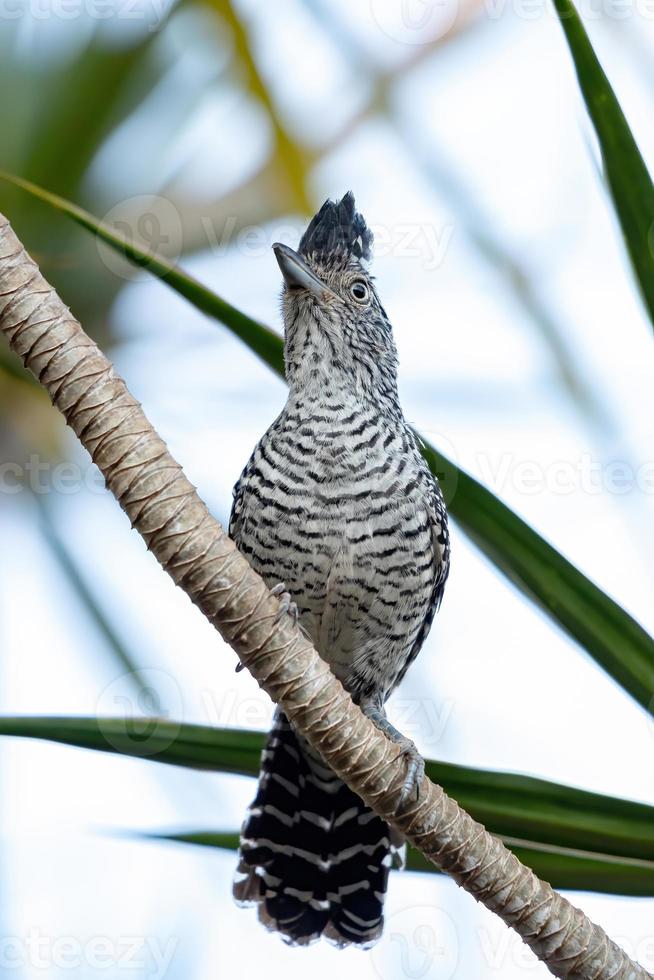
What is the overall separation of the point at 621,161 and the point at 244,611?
1362 mm

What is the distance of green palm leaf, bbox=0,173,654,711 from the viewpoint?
2.67m

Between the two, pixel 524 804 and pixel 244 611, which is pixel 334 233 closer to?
pixel 244 611

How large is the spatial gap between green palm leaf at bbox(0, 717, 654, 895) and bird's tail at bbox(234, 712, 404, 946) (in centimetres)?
77

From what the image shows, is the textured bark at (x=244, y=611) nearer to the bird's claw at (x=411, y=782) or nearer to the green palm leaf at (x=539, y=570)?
the bird's claw at (x=411, y=782)

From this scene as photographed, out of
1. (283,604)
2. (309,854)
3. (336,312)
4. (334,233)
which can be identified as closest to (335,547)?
(283,604)

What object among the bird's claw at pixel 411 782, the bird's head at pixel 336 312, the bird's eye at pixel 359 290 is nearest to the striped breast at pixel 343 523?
the bird's head at pixel 336 312

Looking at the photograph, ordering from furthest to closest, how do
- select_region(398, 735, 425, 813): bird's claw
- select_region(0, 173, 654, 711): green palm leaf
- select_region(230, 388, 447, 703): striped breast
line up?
select_region(230, 388, 447, 703): striped breast
select_region(0, 173, 654, 711): green palm leaf
select_region(398, 735, 425, 813): bird's claw

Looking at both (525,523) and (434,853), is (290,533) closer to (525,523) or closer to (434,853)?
(525,523)

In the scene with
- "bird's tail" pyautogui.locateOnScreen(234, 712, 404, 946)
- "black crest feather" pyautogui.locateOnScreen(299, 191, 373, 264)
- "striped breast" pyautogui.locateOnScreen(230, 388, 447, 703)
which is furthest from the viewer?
"black crest feather" pyautogui.locateOnScreen(299, 191, 373, 264)

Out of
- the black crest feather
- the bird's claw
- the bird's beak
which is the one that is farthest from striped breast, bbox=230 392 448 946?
the bird's claw

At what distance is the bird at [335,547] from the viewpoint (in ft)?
11.2

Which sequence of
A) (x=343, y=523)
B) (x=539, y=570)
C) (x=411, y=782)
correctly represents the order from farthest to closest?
(x=343, y=523) → (x=539, y=570) → (x=411, y=782)

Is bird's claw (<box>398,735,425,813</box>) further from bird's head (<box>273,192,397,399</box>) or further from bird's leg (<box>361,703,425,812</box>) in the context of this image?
bird's head (<box>273,192,397,399</box>)

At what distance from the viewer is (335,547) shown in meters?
3.39
